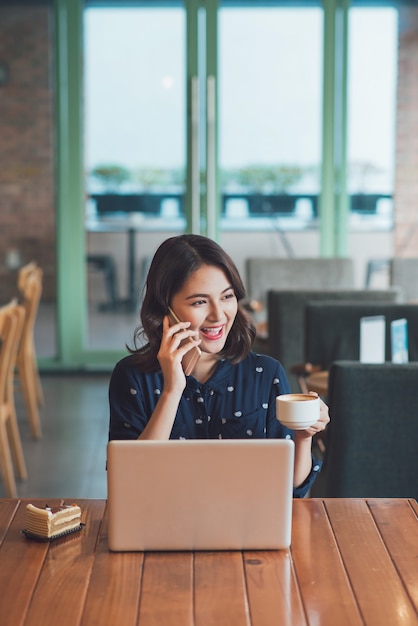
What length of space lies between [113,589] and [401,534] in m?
0.64

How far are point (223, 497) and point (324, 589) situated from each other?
25 centimetres

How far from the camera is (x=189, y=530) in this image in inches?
76.5

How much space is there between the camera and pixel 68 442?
19.1ft

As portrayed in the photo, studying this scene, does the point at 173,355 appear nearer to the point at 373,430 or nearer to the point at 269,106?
the point at 373,430

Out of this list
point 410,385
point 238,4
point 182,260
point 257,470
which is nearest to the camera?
point 257,470

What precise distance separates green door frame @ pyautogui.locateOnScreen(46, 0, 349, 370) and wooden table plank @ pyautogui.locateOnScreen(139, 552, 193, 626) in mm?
6047

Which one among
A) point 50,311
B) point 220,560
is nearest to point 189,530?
point 220,560

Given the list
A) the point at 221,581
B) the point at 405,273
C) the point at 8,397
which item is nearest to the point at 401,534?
the point at 221,581

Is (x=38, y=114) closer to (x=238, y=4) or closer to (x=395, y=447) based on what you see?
(x=238, y=4)

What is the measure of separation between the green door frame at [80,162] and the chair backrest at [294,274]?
→ 1.05 meters

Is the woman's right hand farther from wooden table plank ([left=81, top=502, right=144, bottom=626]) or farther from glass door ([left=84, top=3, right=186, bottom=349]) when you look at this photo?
glass door ([left=84, top=3, right=186, bottom=349])

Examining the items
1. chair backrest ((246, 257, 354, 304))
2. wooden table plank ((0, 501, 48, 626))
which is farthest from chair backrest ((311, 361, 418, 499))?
chair backrest ((246, 257, 354, 304))

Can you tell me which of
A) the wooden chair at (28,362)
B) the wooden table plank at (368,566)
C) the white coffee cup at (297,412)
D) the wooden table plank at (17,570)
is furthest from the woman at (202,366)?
the wooden chair at (28,362)

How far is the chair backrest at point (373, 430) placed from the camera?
10.7 ft
